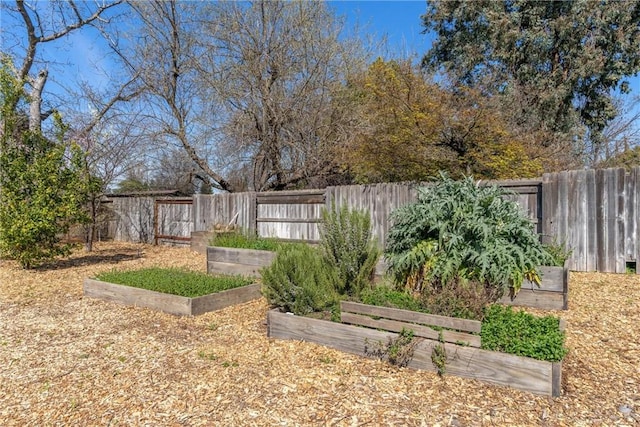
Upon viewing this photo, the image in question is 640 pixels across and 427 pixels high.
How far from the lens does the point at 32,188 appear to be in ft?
25.9

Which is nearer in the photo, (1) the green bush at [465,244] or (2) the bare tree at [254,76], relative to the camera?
(1) the green bush at [465,244]

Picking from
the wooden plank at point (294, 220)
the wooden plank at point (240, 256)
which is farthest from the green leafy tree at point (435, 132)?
the wooden plank at point (240, 256)

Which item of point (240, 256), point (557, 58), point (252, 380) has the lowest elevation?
point (252, 380)

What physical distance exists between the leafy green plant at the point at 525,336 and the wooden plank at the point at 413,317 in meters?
0.11

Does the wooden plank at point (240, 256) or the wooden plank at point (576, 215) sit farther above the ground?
the wooden plank at point (576, 215)

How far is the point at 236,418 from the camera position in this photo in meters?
2.50

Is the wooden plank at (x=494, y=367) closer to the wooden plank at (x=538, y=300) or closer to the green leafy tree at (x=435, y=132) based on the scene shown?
the wooden plank at (x=538, y=300)

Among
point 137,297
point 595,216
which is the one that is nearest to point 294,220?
point 137,297

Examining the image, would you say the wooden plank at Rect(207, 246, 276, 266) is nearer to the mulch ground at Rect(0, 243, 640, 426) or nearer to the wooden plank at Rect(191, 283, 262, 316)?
the wooden plank at Rect(191, 283, 262, 316)

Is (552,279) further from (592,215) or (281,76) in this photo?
(281,76)

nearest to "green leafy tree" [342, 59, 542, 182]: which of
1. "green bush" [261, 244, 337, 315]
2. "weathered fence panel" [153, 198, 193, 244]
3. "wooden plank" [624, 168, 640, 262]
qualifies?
"wooden plank" [624, 168, 640, 262]

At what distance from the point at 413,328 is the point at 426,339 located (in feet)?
0.41

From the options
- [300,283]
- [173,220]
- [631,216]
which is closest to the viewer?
[300,283]

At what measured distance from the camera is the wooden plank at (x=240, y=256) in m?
6.76
